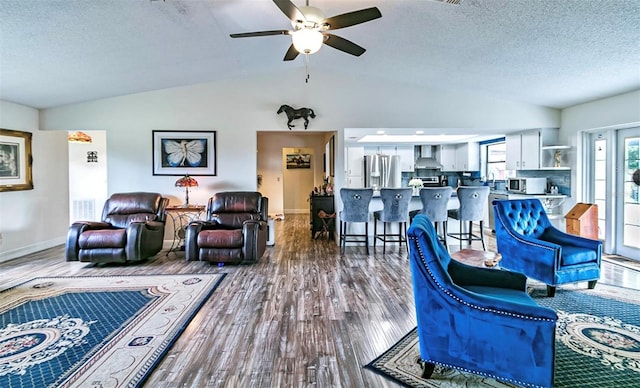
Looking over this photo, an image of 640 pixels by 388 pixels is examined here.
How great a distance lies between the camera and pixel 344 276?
409 cm

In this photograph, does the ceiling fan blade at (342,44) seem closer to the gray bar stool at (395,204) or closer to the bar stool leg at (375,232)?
the gray bar stool at (395,204)

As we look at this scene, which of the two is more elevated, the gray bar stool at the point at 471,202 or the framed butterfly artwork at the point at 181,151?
the framed butterfly artwork at the point at 181,151

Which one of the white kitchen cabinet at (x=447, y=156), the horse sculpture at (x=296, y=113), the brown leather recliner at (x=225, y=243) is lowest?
the brown leather recliner at (x=225, y=243)

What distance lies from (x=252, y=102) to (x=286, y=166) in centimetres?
488

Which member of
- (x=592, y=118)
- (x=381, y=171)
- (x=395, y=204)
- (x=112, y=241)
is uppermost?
(x=592, y=118)

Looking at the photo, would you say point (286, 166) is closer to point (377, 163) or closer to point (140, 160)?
point (377, 163)

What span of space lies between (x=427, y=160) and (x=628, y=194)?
3.89 m

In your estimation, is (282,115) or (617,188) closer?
(617,188)

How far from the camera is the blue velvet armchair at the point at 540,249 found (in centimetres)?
331

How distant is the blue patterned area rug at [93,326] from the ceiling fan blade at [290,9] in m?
2.54

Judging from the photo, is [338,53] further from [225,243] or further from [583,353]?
[583,353]

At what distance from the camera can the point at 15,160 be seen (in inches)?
200

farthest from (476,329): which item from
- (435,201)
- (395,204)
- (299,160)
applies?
(299,160)

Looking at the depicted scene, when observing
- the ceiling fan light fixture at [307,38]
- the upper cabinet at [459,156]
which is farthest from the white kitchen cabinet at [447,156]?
the ceiling fan light fixture at [307,38]
